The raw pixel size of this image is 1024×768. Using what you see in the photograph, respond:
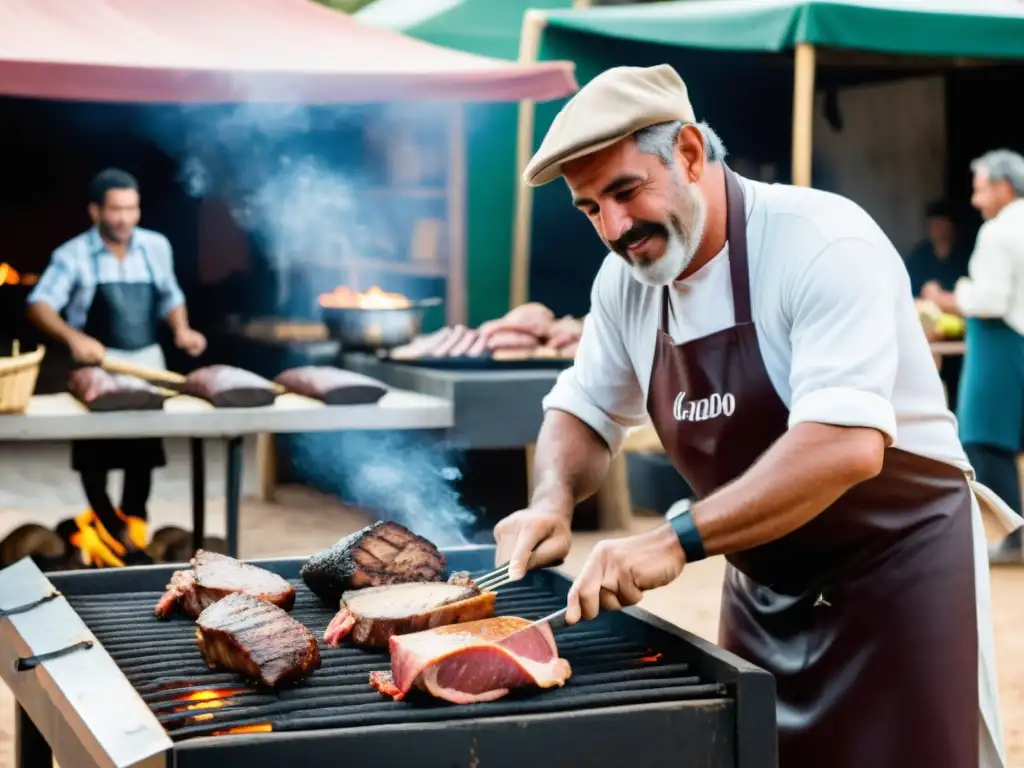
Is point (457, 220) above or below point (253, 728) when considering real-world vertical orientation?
above

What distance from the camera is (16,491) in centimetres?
977

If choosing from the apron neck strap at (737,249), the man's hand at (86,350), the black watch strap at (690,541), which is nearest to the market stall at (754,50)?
the man's hand at (86,350)

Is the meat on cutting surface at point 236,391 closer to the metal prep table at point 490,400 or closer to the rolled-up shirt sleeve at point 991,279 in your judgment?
the metal prep table at point 490,400

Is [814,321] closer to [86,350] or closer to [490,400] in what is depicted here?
[490,400]

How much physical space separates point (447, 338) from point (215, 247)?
5.37m

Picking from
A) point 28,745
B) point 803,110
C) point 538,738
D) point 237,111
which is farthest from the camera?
point 237,111

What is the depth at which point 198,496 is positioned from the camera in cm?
670

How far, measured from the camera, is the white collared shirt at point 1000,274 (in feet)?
23.5

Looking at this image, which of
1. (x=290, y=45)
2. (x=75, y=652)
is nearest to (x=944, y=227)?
(x=290, y=45)

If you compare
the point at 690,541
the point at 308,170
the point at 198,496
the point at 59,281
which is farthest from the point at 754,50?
the point at 690,541

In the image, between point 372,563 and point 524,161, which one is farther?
point 524,161

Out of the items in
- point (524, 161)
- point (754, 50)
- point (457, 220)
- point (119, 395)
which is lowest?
point (119, 395)

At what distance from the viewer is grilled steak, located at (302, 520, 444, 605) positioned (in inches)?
112

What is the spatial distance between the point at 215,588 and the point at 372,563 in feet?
1.09
